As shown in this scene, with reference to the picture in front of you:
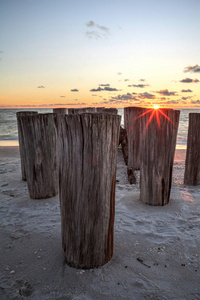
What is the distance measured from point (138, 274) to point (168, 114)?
208cm

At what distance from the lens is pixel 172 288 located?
1.73 m

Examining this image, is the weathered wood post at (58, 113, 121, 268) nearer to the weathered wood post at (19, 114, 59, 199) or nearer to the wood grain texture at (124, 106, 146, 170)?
the weathered wood post at (19, 114, 59, 199)

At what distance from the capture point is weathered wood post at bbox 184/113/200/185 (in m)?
3.93

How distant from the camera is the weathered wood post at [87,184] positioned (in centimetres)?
170

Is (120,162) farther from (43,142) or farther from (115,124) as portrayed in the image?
(115,124)

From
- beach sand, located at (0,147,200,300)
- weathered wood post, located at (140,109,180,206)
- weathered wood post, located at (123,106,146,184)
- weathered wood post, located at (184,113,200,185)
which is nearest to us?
beach sand, located at (0,147,200,300)

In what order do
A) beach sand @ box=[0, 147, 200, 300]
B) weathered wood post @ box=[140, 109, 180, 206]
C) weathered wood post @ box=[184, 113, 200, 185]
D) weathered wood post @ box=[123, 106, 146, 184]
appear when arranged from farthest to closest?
weathered wood post @ box=[123, 106, 146, 184] < weathered wood post @ box=[184, 113, 200, 185] < weathered wood post @ box=[140, 109, 180, 206] < beach sand @ box=[0, 147, 200, 300]

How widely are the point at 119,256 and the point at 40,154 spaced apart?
213 centimetres

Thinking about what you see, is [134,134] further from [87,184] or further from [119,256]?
[87,184]

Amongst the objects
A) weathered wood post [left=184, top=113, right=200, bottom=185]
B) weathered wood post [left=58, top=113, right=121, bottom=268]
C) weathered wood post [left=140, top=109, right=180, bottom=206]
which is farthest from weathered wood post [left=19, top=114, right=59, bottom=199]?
weathered wood post [left=184, top=113, right=200, bottom=185]

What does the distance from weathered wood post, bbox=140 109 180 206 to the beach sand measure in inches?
8.9

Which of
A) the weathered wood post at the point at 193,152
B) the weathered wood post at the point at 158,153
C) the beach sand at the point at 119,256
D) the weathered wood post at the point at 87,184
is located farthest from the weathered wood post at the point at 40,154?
the weathered wood post at the point at 193,152

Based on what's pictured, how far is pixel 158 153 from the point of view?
3164mm

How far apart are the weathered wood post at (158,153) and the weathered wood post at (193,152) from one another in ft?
3.22
